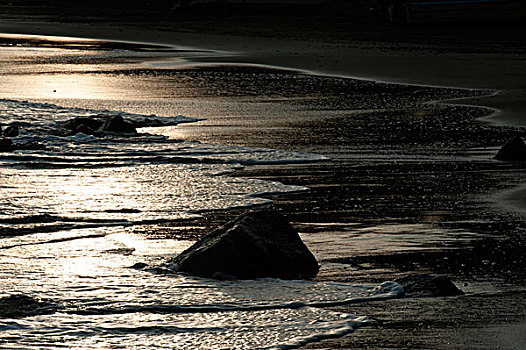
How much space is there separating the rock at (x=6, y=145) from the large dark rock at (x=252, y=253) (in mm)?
4915

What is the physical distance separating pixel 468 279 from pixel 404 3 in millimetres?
30000

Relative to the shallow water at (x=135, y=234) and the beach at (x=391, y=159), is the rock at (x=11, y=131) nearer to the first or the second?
the shallow water at (x=135, y=234)

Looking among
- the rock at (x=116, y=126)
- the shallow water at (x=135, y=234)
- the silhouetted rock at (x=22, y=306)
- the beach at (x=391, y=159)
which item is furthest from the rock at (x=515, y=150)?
the silhouetted rock at (x=22, y=306)

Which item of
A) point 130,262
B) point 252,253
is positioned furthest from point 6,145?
point 252,253

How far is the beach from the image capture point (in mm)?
5543

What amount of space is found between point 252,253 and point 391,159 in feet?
14.6

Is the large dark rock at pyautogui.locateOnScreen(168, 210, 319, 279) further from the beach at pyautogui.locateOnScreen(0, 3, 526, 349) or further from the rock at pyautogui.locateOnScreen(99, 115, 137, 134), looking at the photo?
the rock at pyautogui.locateOnScreen(99, 115, 137, 134)

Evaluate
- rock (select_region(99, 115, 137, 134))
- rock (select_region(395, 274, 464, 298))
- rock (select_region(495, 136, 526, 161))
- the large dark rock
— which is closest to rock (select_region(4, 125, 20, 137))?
rock (select_region(99, 115, 137, 134))

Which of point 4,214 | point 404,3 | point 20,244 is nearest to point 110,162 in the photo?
point 4,214

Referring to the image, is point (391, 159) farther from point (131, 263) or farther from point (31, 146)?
point (131, 263)

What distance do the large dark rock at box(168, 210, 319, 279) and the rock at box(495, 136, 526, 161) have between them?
4.35 m

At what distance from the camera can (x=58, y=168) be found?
32.3 feet

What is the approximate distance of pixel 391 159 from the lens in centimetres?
1031

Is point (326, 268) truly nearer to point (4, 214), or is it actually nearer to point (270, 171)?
point (4, 214)
